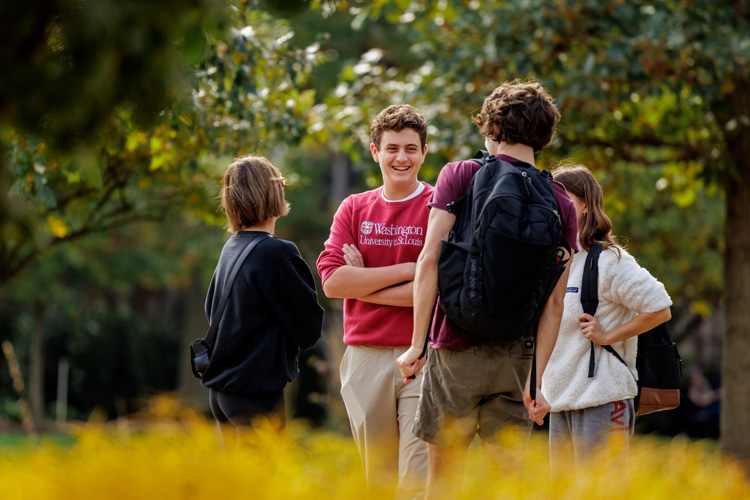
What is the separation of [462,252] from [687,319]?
19.8 m

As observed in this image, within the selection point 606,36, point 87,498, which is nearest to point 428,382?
point 87,498

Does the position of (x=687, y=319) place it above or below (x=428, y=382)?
below

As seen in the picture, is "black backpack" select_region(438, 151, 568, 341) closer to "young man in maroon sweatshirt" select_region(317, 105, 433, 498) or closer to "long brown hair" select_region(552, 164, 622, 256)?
"young man in maroon sweatshirt" select_region(317, 105, 433, 498)

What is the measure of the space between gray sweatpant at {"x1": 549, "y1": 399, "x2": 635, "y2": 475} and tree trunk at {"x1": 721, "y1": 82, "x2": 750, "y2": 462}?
16.2 ft

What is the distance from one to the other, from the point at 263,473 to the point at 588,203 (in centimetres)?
222

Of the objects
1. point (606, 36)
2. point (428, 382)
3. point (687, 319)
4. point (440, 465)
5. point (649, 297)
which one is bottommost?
point (687, 319)

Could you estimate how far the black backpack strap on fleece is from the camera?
12.6ft

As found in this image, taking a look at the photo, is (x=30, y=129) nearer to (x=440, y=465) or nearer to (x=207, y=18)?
(x=207, y=18)

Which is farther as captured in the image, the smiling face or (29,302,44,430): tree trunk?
(29,302,44,430): tree trunk

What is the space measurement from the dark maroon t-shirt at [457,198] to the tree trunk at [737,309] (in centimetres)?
546

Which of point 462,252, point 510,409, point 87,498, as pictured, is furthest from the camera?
point 510,409

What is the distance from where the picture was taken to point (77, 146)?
6.33 ft

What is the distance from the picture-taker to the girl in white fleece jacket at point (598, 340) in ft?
12.4

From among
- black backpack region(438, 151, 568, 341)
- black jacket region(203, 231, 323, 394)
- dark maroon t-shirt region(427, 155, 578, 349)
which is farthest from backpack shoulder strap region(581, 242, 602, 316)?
black jacket region(203, 231, 323, 394)
